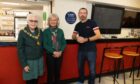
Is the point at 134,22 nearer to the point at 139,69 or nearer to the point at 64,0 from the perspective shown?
the point at 139,69

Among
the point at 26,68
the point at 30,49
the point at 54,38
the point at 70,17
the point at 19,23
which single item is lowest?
the point at 26,68

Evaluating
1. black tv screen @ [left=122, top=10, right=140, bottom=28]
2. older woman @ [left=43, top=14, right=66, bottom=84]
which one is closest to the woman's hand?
older woman @ [left=43, top=14, right=66, bottom=84]

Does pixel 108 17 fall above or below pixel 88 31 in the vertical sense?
above

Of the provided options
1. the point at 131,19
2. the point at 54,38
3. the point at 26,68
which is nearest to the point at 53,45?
the point at 54,38

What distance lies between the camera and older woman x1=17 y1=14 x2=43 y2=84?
246 centimetres

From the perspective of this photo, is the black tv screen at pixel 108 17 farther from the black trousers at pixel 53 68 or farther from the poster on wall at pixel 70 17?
the black trousers at pixel 53 68

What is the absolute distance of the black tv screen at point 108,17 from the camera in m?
3.90

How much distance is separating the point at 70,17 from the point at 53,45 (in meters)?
0.92

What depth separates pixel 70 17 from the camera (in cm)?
355

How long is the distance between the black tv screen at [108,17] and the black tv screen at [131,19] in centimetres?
23

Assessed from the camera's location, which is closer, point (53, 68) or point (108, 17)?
point (53, 68)

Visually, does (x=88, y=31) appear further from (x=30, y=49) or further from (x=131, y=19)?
(x=131, y=19)

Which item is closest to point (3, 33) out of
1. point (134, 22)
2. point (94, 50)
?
point (94, 50)

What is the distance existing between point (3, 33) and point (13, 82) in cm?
96
